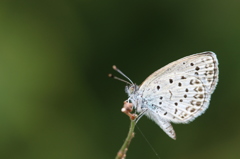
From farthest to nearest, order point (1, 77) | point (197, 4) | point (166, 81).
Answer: point (197, 4), point (1, 77), point (166, 81)

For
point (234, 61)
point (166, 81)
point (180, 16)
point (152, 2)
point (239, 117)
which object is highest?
point (152, 2)

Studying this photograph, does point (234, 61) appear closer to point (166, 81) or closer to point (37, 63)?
point (166, 81)

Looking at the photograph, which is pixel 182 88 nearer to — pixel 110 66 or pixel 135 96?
pixel 135 96

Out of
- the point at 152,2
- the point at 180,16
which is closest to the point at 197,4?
the point at 180,16

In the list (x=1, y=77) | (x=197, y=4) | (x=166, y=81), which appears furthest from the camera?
(x=197, y=4)

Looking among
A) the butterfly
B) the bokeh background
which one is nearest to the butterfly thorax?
the butterfly

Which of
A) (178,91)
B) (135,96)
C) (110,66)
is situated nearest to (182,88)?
(178,91)

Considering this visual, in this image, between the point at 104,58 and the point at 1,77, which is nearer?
the point at 1,77
